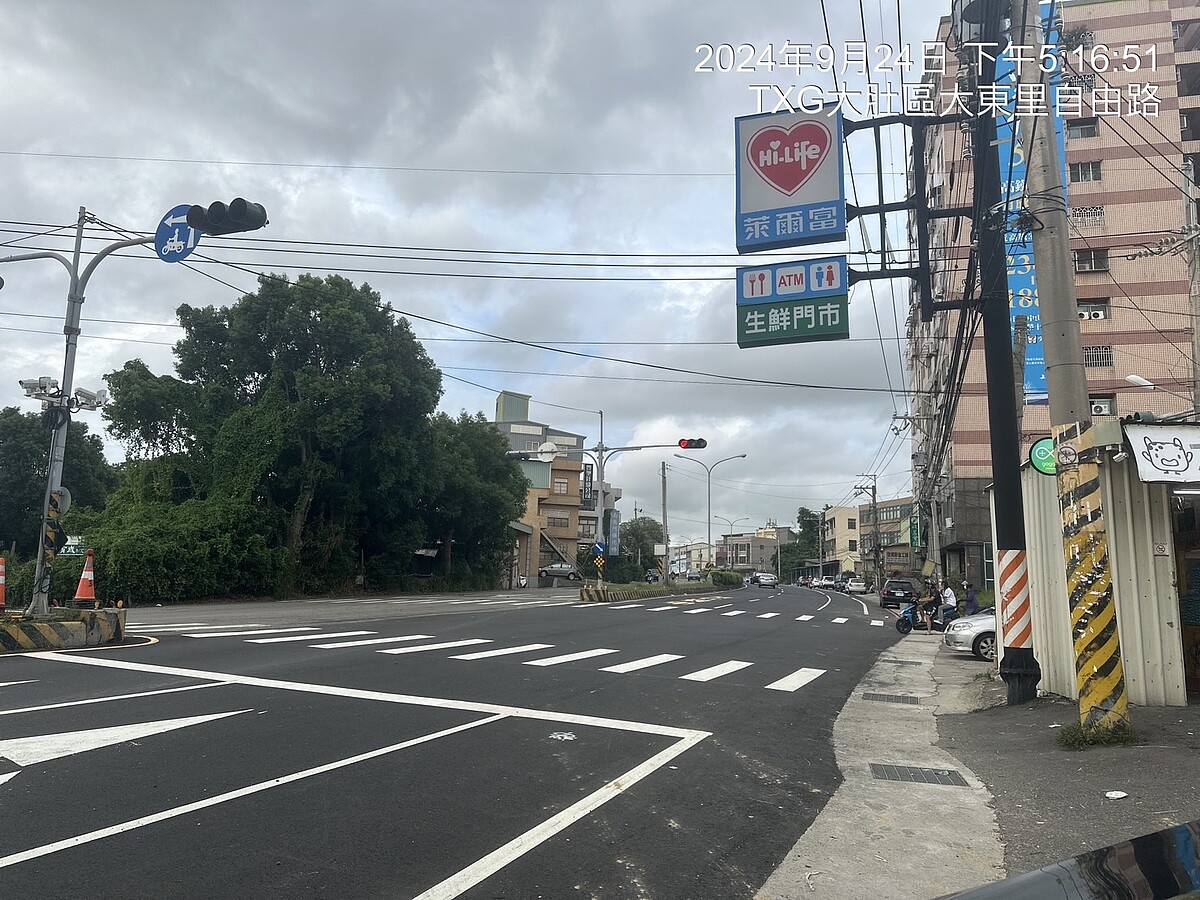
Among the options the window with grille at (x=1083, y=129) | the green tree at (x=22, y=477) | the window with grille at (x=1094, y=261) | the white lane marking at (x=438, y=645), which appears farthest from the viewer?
the green tree at (x=22, y=477)

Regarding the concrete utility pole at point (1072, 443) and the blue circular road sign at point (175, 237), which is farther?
the blue circular road sign at point (175, 237)

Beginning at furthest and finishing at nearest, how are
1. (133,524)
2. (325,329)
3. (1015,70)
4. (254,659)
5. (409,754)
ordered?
(325,329)
(133,524)
(254,659)
(1015,70)
(409,754)

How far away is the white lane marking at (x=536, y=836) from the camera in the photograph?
4155 mm

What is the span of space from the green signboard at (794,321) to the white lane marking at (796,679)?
5.16m

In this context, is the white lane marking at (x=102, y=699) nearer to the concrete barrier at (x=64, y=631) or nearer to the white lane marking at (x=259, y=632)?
the concrete barrier at (x=64, y=631)

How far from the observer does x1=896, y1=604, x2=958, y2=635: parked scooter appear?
2552 centimetres

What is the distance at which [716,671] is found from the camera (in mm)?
13320

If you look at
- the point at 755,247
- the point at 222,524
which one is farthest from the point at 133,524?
the point at 755,247

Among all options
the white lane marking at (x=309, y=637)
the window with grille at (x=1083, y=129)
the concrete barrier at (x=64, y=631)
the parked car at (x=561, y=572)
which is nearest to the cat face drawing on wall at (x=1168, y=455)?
the white lane marking at (x=309, y=637)

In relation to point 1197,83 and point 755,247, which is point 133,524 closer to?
point 755,247

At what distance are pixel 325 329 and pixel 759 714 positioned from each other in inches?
1220

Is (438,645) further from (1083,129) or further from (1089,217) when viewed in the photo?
(1083,129)

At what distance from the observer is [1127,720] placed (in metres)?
7.28

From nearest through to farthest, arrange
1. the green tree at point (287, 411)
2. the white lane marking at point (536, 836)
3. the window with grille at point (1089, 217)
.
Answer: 1. the white lane marking at point (536, 836)
2. the green tree at point (287, 411)
3. the window with grille at point (1089, 217)
